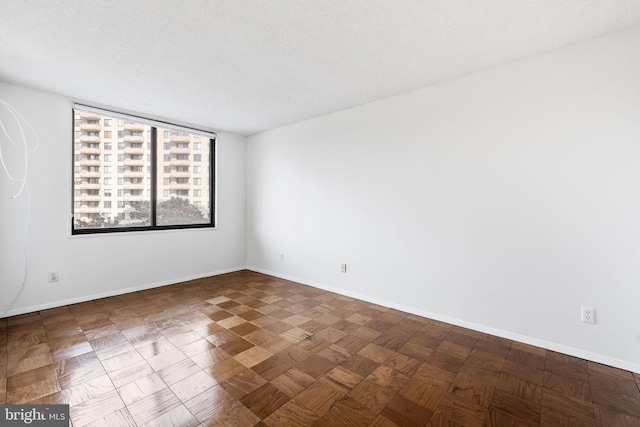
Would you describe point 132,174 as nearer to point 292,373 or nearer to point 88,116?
point 88,116

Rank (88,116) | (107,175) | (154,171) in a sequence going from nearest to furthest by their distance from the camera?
(88,116), (107,175), (154,171)

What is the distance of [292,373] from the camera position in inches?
75.7

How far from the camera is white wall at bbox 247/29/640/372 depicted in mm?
2023

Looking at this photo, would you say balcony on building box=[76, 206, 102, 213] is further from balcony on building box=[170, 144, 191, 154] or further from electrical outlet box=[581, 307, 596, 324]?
electrical outlet box=[581, 307, 596, 324]

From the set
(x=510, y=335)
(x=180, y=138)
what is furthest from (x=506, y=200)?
(x=180, y=138)

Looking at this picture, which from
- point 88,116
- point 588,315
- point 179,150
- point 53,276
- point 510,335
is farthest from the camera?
point 179,150

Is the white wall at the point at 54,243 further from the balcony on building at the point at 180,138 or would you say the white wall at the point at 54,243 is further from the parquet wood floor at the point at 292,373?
the balcony on building at the point at 180,138

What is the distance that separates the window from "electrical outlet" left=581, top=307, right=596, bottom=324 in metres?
4.67

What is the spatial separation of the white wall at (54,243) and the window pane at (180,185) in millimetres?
344

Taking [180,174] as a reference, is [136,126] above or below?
above

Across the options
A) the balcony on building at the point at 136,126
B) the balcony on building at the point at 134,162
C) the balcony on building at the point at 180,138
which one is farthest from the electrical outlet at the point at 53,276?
the balcony on building at the point at 180,138

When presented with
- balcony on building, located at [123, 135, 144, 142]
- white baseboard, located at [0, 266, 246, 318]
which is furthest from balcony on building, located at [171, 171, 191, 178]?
white baseboard, located at [0, 266, 246, 318]

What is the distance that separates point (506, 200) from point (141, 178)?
4418mm

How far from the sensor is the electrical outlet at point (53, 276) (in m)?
3.05
